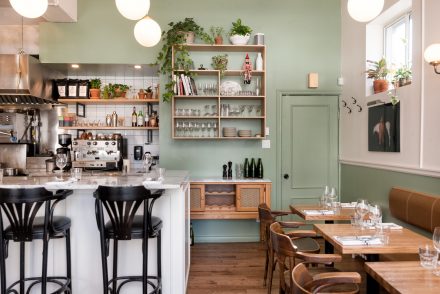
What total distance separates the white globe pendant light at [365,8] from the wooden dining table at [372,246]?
1.67 metres

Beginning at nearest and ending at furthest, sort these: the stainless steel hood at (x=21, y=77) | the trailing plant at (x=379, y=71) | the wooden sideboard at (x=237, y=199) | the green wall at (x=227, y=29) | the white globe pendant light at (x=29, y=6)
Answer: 1. the white globe pendant light at (x=29, y=6)
2. the trailing plant at (x=379, y=71)
3. the wooden sideboard at (x=237, y=199)
4. the stainless steel hood at (x=21, y=77)
5. the green wall at (x=227, y=29)

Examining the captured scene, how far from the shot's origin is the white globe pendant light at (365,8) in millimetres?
2625

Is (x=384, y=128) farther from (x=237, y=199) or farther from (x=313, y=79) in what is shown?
(x=237, y=199)

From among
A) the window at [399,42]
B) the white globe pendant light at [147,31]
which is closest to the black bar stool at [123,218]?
the white globe pendant light at [147,31]

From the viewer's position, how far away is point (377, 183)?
404cm

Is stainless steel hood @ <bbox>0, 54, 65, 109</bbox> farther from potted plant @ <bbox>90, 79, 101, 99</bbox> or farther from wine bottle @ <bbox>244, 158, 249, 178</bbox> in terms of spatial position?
wine bottle @ <bbox>244, 158, 249, 178</bbox>

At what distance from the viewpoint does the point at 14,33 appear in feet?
18.0

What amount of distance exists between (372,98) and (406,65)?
0.51 m

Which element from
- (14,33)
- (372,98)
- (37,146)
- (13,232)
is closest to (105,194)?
(13,232)

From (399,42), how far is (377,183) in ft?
5.67

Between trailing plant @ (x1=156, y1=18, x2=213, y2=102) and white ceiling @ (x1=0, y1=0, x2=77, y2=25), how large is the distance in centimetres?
128

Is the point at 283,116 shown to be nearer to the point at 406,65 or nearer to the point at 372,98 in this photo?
the point at 372,98

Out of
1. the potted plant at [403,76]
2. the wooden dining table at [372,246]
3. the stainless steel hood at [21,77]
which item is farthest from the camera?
the stainless steel hood at [21,77]

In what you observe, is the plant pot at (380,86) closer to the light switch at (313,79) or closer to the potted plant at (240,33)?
the light switch at (313,79)
